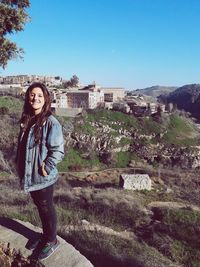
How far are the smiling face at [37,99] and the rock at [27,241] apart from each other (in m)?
1.60

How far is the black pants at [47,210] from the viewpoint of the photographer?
4.03 m

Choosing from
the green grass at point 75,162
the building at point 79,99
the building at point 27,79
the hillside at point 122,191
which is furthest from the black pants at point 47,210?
the building at point 27,79

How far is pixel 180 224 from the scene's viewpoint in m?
9.66

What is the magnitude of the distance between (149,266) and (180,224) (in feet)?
17.3

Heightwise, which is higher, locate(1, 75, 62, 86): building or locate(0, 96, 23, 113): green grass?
locate(1, 75, 62, 86): building

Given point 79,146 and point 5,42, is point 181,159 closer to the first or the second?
point 79,146

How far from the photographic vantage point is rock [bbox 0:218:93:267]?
3.89m

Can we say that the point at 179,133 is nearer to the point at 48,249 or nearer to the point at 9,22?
the point at 9,22

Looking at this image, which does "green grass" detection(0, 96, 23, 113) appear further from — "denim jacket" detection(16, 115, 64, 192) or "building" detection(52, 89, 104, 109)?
"denim jacket" detection(16, 115, 64, 192)

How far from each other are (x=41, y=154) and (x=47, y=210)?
71cm

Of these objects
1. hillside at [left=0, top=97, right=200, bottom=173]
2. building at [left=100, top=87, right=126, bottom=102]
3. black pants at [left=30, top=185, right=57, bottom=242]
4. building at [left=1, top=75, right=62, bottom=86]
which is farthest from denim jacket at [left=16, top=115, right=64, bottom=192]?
building at [left=1, top=75, right=62, bottom=86]

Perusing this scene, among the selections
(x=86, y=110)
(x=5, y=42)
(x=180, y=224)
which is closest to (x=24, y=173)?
(x=5, y=42)

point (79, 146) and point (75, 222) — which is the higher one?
point (75, 222)

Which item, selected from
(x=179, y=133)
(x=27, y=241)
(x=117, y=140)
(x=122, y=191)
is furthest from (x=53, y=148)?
(x=179, y=133)
